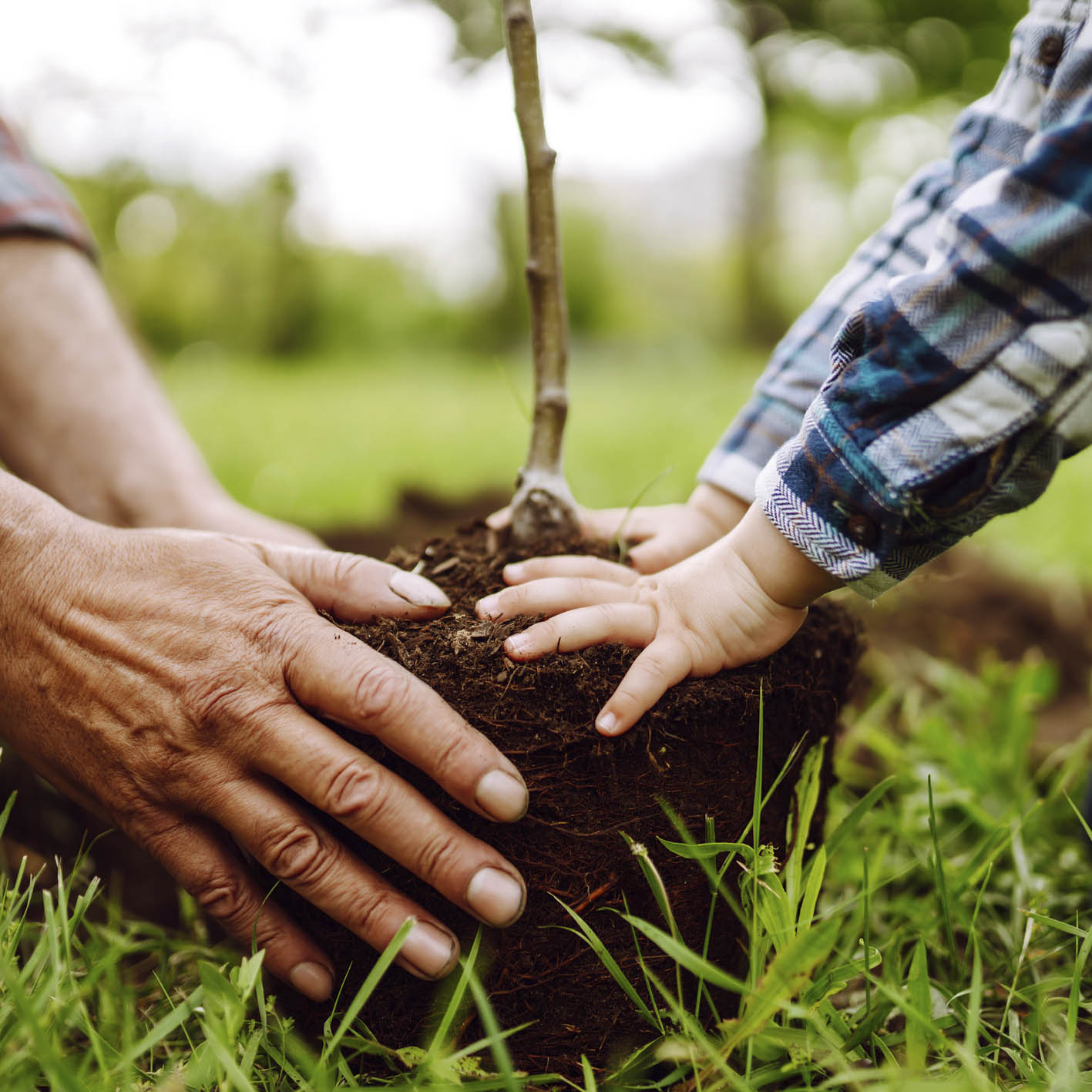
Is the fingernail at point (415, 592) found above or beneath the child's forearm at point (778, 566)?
above

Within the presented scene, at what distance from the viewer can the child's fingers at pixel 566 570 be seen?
46.0 inches

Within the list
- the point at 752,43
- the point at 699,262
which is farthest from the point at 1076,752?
the point at 699,262

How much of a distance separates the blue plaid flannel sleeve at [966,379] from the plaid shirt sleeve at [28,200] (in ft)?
5.67

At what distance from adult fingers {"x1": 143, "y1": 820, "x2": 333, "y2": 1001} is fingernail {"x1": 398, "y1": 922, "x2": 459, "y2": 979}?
164mm

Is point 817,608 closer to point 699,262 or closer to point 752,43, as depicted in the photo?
point 752,43

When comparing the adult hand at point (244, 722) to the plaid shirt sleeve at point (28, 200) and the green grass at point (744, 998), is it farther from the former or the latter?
the plaid shirt sleeve at point (28, 200)

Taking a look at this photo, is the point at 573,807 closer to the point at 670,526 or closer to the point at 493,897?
the point at 493,897

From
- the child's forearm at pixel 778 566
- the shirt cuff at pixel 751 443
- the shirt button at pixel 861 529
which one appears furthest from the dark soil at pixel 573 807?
the shirt cuff at pixel 751 443

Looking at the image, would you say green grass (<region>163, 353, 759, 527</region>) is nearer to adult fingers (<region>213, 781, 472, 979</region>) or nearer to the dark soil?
the dark soil

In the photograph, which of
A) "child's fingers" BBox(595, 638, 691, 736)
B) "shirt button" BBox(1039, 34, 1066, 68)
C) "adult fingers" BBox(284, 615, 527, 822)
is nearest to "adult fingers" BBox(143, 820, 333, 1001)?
"adult fingers" BBox(284, 615, 527, 822)

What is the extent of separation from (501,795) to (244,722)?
311mm

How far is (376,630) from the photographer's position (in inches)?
42.3

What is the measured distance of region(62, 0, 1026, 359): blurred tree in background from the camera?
40.3 feet

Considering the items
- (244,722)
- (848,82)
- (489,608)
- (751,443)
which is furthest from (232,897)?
(848,82)
